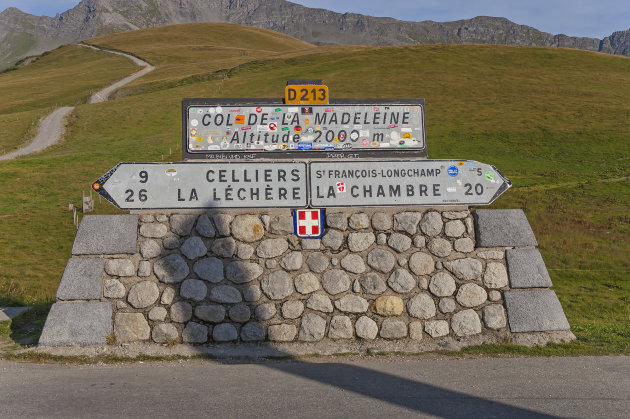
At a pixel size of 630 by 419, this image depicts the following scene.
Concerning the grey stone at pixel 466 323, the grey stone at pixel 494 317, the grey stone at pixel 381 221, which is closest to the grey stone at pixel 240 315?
the grey stone at pixel 381 221

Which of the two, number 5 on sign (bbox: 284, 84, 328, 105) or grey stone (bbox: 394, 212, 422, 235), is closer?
grey stone (bbox: 394, 212, 422, 235)

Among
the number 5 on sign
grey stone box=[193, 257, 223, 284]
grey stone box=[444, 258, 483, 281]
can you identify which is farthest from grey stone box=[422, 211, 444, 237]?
grey stone box=[193, 257, 223, 284]

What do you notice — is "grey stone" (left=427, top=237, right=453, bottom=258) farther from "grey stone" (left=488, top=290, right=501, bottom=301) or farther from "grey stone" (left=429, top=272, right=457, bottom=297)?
"grey stone" (left=488, top=290, right=501, bottom=301)

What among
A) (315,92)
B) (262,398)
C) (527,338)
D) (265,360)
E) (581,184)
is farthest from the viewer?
(581,184)

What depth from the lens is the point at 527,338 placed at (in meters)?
7.44

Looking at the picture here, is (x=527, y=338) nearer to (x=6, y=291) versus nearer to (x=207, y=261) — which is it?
(x=207, y=261)

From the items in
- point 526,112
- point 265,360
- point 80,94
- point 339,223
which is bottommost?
point 265,360

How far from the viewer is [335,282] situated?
7.62m

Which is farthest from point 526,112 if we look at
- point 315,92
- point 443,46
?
point 315,92

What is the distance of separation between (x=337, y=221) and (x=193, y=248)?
208cm

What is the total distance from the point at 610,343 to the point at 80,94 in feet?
250

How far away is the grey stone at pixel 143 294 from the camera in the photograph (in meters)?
7.34

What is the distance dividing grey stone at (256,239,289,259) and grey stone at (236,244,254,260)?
0.10 meters

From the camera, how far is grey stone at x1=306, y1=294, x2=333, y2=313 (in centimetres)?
753
